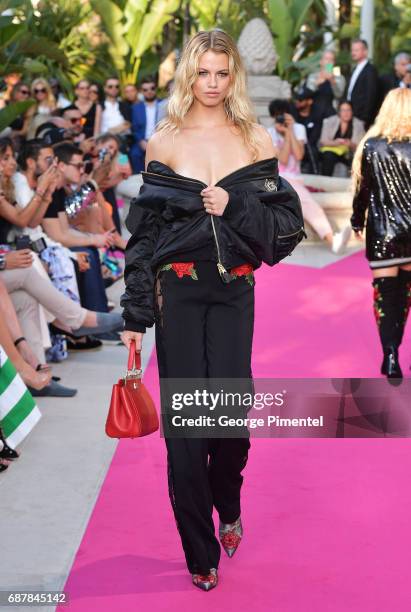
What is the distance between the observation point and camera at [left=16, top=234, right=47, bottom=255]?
22.1 feet

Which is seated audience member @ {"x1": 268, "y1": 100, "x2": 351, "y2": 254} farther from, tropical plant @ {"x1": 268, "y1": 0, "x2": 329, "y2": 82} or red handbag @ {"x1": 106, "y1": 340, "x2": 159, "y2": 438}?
red handbag @ {"x1": 106, "y1": 340, "x2": 159, "y2": 438}

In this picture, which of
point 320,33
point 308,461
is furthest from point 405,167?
point 320,33

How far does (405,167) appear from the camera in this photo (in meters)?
6.69

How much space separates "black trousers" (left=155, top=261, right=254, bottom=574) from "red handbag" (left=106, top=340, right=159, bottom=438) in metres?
0.12

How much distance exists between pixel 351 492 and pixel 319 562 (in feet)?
2.84

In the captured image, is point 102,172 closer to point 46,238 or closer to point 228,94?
point 46,238

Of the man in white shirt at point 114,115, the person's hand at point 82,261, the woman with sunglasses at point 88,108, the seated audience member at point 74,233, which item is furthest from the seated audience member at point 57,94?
the person's hand at point 82,261

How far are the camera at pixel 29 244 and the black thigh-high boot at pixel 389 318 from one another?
2.17 metres

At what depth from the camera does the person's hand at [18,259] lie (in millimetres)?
6621

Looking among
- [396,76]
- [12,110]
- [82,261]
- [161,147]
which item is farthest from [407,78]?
[161,147]

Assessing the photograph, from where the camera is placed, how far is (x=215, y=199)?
3758 millimetres

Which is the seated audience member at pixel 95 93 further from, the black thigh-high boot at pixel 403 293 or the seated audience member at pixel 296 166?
the black thigh-high boot at pixel 403 293

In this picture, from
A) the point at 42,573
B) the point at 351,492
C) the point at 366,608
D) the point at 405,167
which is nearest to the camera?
the point at 366,608

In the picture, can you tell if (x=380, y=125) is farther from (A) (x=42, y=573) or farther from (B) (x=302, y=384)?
(A) (x=42, y=573)
